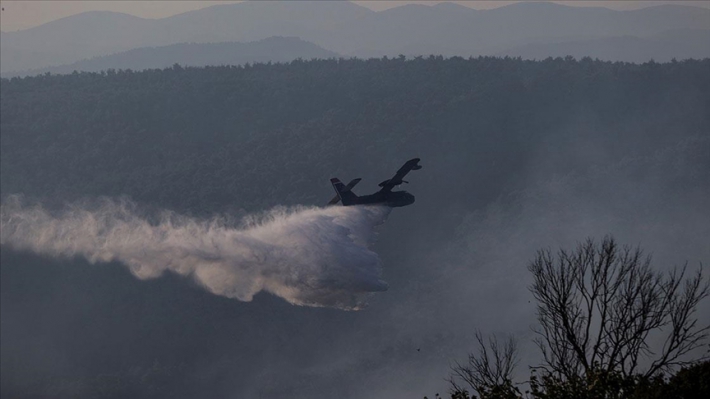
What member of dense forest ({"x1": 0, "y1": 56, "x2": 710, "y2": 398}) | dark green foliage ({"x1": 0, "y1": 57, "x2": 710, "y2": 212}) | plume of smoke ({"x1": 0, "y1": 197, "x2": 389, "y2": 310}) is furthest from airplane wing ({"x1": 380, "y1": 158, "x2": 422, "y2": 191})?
dark green foliage ({"x1": 0, "y1": 57, "x2": 710, "y2": 212})

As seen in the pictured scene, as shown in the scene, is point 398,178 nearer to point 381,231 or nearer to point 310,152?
point 381,231

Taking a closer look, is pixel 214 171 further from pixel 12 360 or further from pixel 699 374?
pixel 699 374

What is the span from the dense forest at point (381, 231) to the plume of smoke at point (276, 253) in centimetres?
5208

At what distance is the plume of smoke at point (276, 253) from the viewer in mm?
71000

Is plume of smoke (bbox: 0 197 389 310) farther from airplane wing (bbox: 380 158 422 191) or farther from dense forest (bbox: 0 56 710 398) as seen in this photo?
dense forest (bbox: 0 56 710 398)

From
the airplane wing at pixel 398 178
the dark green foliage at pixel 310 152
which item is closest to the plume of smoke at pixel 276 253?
the airplane wing at pixel 398 178

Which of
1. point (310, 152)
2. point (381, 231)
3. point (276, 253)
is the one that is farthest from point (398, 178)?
point (310, 152)

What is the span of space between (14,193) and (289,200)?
47869mm

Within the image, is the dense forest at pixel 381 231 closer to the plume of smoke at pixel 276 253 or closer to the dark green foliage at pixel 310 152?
the dark green foliage at pixel 310 152

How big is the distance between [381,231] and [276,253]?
89.7 meters

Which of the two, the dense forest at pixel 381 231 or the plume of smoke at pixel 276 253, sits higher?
the dense forest at pixel 381 231

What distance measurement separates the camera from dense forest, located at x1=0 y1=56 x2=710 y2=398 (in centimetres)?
13562

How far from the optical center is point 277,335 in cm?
13962

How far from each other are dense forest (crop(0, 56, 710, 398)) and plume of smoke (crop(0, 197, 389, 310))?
52.1 m
